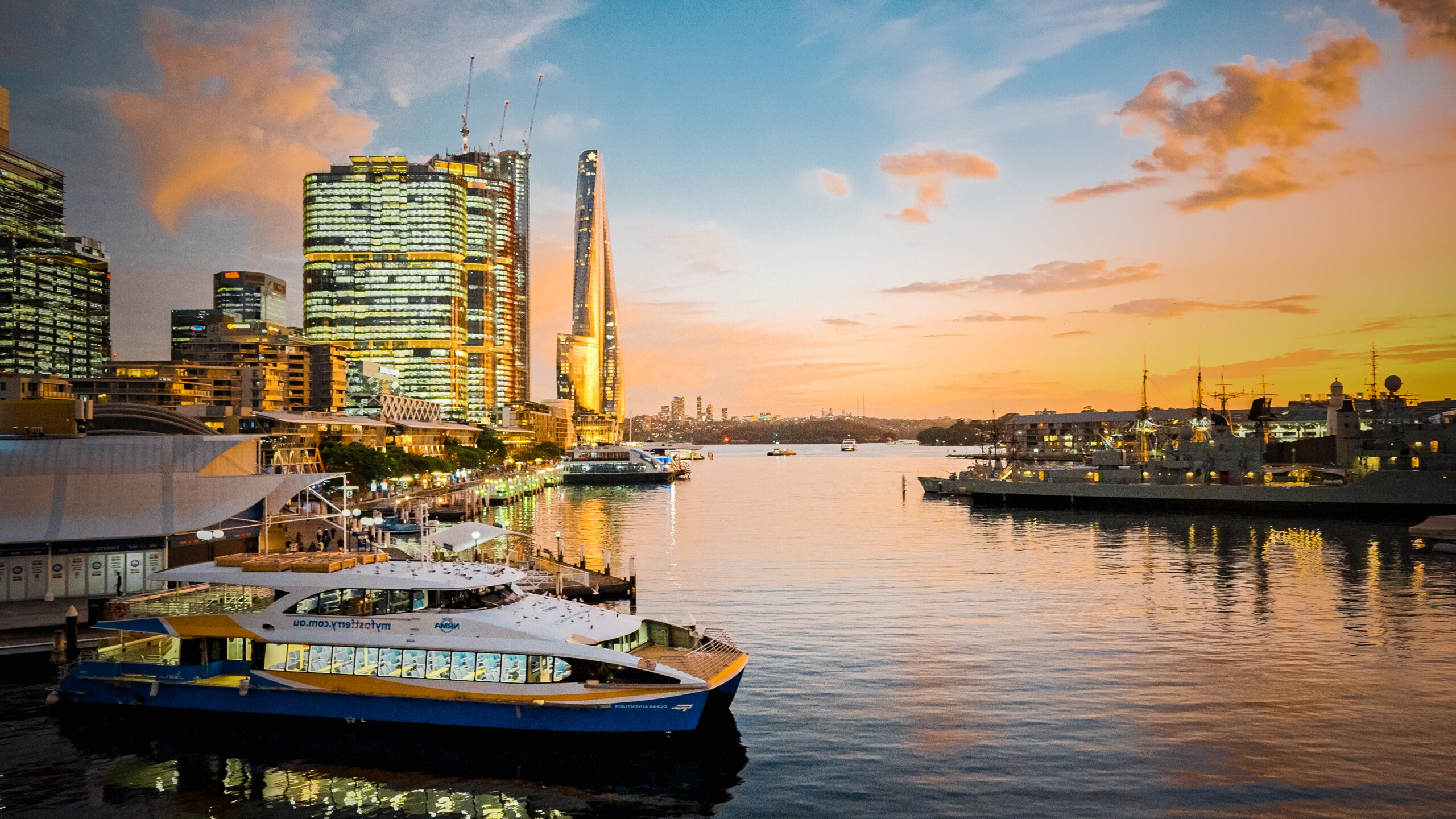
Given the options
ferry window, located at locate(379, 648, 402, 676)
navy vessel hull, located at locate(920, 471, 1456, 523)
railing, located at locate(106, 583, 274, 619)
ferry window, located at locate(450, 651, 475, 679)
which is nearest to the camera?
ferry window, located at locate(450, 651, 475, 679)

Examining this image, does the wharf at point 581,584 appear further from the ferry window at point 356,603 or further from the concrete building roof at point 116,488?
the ferry window at point 356,603

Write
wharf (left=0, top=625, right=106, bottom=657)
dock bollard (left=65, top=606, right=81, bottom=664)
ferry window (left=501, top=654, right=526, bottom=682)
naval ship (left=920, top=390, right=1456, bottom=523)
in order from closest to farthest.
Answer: ferry window (left=501, top=654, right=526, bottom=682), dock bollard (left=65, top=606, right=81, bottom=664), wharf (left=0, top=625, right=106, bottom=657), naval ship (left=920, top=390, right=1456, bottom=523)

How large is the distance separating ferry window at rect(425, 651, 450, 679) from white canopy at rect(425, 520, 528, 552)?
2115 centimetres

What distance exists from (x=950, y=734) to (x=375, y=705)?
1824 centimetres

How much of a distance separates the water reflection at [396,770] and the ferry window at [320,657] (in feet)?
6.12

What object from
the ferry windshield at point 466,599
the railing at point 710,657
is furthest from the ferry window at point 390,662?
the railing at point 710,657

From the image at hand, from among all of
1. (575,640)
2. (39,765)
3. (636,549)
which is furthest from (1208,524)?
(39,765)

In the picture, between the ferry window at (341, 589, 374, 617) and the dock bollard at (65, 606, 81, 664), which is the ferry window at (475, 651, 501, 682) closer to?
the ferry window at (341, 589, 374, 617)

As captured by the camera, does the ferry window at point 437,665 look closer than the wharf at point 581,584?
Yes

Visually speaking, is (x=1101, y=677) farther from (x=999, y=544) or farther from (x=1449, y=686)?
(x=999, y=544)

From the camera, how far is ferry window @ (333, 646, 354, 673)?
2878cm

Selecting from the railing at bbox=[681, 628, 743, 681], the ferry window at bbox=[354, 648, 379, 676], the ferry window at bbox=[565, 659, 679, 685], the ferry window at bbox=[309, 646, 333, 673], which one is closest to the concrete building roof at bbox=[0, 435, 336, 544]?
the ferry window at bbox=[309, 646, 333, 673]

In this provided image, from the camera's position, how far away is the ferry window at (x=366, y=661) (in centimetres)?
2853

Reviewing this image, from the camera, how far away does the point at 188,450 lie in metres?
44.4
